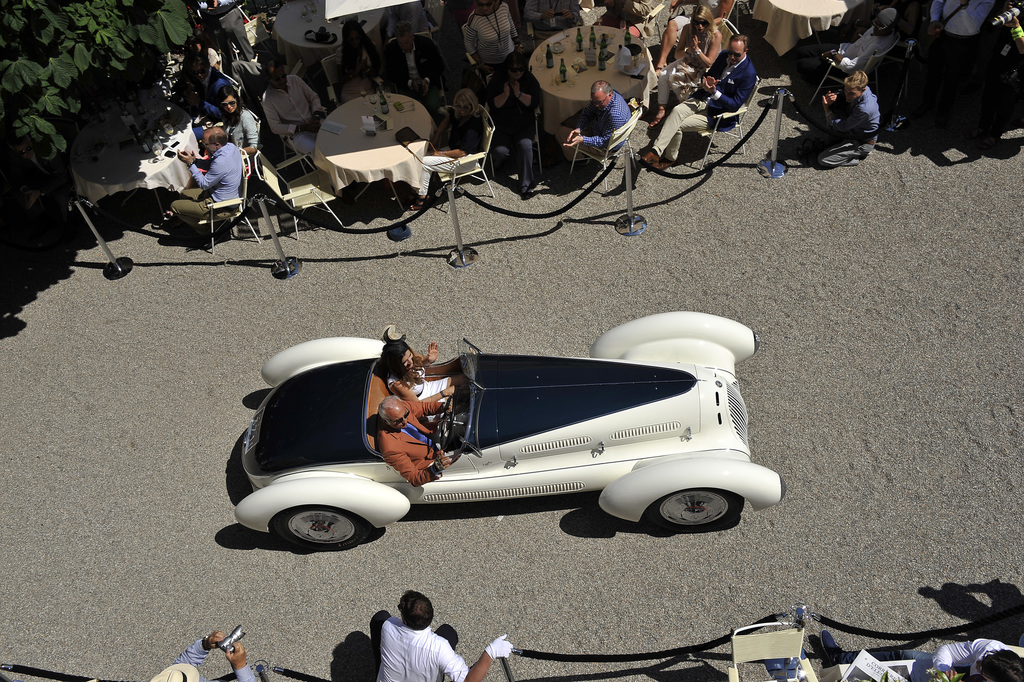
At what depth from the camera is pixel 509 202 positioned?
27.8 feet

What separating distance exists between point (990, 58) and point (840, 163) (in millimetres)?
1795

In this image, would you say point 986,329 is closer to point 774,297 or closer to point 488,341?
point 774,297

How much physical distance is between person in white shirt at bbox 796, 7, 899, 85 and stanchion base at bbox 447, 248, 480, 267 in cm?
464

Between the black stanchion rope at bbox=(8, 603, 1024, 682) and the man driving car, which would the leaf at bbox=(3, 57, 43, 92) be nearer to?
the man driving car

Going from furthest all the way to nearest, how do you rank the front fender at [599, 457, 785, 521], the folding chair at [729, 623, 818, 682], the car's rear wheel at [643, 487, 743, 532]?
1. the car's rear wheel at [643, 487, 743, 532]
2. the front fender at [599, 457, 785, 521]
3. the folding chair at [729, 623, 818, 682]

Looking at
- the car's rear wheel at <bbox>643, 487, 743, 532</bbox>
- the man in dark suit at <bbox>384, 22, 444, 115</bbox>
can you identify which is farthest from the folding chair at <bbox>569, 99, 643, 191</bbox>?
the car's rear wheel at <bbox>643, 487, 743, 532</bbox>

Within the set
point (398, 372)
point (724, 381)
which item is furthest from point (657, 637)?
point (398, 372)

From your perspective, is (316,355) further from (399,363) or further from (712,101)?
(712,101)

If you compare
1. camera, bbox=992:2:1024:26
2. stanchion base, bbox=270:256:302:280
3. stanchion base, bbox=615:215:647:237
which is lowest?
stanchion base, bbox=270:256:302:280

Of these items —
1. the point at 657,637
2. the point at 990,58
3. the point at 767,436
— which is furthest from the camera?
the point at 990,58

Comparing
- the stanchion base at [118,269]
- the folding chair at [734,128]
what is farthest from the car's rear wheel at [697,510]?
the stanchion base at [118,269]

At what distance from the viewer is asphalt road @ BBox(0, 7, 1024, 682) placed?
212 inches

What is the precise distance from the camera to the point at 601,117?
7.84m

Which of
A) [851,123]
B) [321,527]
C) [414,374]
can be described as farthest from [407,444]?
[851,123]
